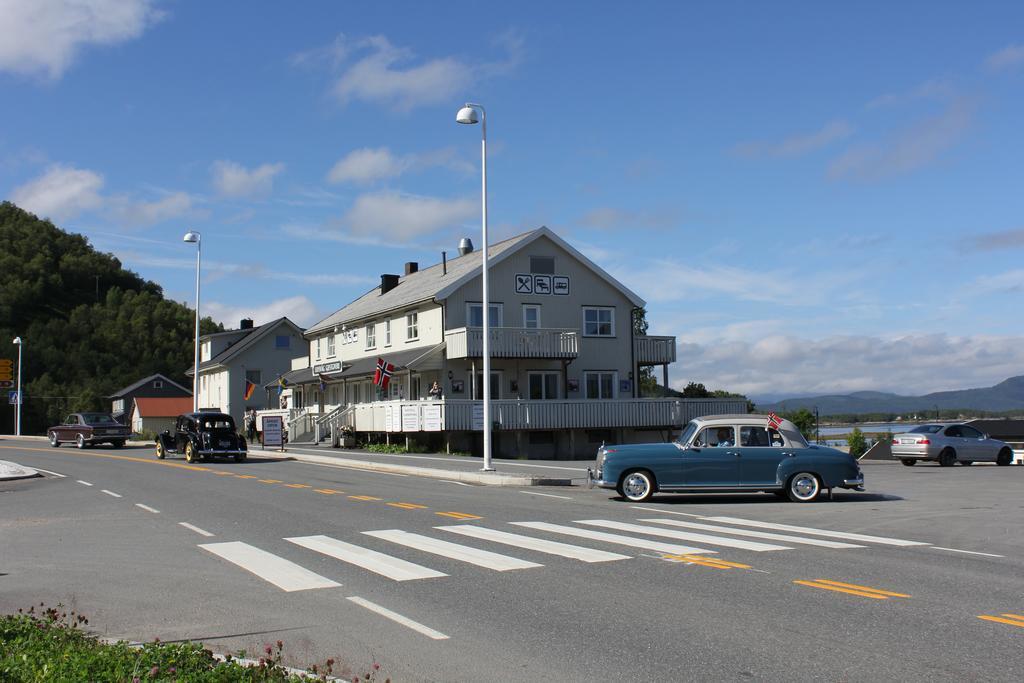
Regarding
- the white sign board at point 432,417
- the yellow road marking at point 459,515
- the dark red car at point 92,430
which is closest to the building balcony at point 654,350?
the white sign board at point 432,417

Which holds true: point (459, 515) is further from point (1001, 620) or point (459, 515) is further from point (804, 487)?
point (1001, 620)

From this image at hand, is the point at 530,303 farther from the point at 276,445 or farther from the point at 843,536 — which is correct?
the point at 843,536

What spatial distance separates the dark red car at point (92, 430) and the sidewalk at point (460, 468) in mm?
11988

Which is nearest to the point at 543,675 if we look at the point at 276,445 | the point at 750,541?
the point at 750,541

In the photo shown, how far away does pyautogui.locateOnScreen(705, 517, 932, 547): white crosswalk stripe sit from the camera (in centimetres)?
1237

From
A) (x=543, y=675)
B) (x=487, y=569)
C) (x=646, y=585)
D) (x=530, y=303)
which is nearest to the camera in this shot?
(x=543, y=675)

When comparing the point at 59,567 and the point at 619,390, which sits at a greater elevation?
the point at 619,390

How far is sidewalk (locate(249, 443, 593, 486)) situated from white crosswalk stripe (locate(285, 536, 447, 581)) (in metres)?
10.5

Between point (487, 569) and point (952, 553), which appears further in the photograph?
point (952, 553)

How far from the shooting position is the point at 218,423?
33781mm

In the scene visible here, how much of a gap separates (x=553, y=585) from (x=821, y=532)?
5.79 m

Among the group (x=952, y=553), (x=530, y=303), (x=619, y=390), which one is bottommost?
(x=952, y=553)

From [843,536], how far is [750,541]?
1.57 metres

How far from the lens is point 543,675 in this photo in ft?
20.4
